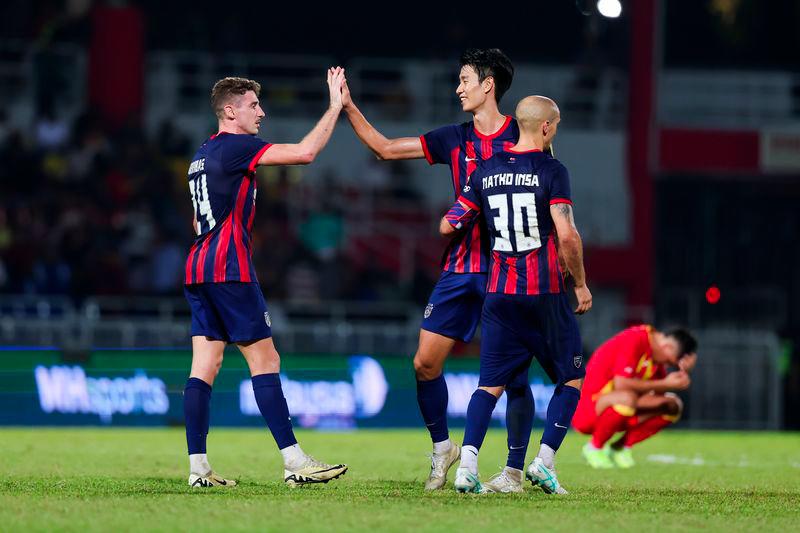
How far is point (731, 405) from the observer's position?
19766mm

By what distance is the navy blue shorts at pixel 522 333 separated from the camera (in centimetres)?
792

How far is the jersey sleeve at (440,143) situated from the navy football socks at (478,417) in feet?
4.80

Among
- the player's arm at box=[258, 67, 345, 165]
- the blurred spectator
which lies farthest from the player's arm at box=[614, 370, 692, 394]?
the blurred spectator

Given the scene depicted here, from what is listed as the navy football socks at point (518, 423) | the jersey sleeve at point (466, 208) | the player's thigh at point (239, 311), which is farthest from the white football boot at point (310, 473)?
the jersey sleeve at point (466, 208)

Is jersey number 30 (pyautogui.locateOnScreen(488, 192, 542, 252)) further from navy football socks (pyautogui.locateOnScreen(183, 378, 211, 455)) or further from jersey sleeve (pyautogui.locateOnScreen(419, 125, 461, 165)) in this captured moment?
navy football socks (pyautogui.locateOnScreen(183, 378, 211, 455))

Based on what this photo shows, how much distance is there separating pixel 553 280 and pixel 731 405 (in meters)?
12.5

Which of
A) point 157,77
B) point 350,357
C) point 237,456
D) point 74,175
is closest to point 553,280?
point 237,456

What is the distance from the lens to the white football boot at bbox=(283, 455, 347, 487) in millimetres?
7816

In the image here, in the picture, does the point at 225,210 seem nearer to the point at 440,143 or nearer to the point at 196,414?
the point at 196,414

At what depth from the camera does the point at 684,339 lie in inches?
460

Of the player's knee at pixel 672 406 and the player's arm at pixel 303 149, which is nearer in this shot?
the player's arm at pixel 303 149

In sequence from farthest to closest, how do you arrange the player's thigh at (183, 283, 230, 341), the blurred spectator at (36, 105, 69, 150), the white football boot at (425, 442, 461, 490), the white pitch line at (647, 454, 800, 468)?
the blurred spectator at (36, 105, 69, 150) < the white pitch line at (647, 454, 800, 468) < the white football boot at (425, 442, 461, 490) < the player's thigh at (183, 283, 230, 341)

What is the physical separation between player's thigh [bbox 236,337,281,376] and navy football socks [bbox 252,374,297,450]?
36mm

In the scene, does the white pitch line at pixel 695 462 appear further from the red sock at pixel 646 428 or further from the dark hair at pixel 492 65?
the dark hair at pixel 492 65
